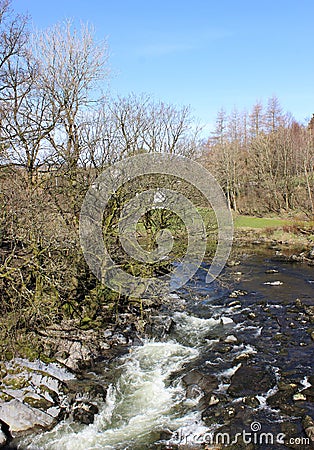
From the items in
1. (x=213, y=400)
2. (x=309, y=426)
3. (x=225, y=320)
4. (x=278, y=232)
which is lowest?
(x=309, y=426)

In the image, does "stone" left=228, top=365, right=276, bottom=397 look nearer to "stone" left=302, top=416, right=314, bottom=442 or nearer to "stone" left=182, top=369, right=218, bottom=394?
"stone" left=182, top=369, right=218, bottom=394

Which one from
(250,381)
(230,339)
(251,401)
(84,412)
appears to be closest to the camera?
(84,412)

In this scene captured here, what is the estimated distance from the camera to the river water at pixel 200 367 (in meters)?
7.35

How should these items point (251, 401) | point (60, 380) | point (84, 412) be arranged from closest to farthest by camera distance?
point (84, 412), point (251, 401), point (60, 380)

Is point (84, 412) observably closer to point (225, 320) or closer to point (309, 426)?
point (309, 426)

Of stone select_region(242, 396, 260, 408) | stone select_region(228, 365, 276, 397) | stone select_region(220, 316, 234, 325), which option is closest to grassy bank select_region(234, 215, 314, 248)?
stone select_region(220, 316, 234, 325)

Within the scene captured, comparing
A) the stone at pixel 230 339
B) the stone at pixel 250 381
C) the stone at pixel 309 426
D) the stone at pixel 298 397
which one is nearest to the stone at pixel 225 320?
the stone at pixel 230 339

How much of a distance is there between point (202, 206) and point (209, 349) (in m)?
6.21

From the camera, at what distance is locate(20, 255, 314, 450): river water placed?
735 centimetres

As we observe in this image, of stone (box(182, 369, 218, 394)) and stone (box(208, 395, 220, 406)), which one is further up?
stone (box(182, 369, 218, 394))

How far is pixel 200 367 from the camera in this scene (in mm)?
9820

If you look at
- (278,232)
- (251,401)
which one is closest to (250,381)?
(251,401)

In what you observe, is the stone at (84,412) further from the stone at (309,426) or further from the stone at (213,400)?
the stone at (309,426)

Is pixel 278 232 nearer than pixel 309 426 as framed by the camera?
No
